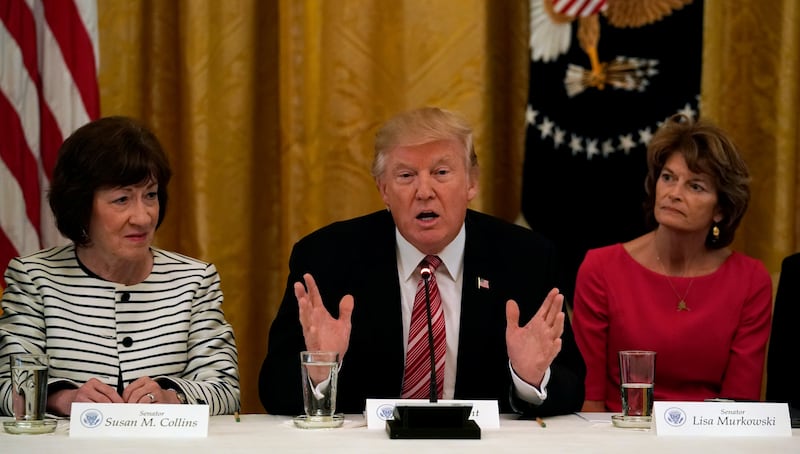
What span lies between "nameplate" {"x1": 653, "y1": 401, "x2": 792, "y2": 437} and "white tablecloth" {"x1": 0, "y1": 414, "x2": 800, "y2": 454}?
34 mm

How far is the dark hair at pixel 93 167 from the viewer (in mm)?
2949

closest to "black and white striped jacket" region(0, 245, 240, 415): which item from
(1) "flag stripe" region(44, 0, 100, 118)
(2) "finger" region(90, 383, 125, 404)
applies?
(2) "finger" region(90, 383, 125, 404)

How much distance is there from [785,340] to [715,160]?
2.12 ft

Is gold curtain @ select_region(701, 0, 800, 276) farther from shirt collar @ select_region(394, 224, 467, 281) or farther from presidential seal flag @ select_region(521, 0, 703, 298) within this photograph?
shirt collar @ select_region(394, 224, 467, 281)

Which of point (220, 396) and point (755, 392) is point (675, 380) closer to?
point (755, 392)

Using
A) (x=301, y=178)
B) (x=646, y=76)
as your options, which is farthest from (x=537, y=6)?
(x=301, y=178)

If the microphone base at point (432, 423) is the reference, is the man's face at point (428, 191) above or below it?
above

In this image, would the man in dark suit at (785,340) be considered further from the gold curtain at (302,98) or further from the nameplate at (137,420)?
the nameplate at (137,420)

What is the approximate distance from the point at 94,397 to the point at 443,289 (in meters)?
1.03

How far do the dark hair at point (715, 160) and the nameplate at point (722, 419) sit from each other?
1.31 meters

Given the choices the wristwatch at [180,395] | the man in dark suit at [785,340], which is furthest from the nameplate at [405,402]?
the man in dark suit at [785,340]

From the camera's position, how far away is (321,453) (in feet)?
6.88

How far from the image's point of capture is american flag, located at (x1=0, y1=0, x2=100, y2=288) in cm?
382

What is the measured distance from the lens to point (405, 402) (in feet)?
7.88
